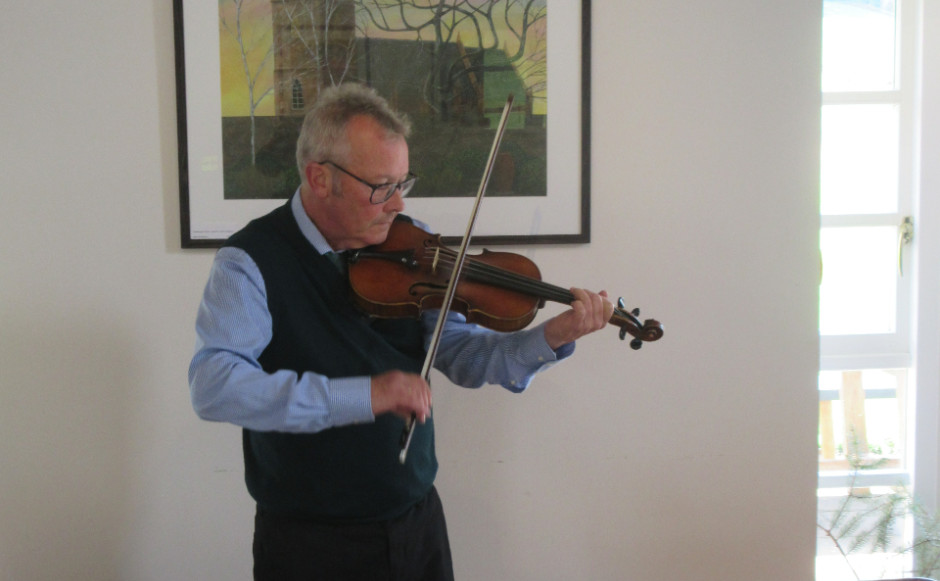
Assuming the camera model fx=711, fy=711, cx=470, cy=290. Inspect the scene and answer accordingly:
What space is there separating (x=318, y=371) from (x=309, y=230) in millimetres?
275

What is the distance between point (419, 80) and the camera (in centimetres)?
184

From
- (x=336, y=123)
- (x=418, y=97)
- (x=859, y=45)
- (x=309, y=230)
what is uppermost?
(x=859, y=45)

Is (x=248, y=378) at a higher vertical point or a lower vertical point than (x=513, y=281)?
lower

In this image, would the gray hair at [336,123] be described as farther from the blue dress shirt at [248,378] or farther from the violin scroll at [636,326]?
the violin scroll at [636,326]

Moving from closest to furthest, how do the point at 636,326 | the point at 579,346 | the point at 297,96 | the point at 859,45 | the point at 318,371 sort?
the point at 318,371 < the point at 636,326 < the point at 297,96 < the point at 579,346 < the point at 859,45

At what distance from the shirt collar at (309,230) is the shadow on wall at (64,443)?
0.77 meters

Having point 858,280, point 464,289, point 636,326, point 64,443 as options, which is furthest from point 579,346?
point 64,443

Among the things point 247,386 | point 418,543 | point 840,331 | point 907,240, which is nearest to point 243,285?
point 247,386

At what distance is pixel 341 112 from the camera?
4.46 feet

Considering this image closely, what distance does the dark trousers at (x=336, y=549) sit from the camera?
139 cm

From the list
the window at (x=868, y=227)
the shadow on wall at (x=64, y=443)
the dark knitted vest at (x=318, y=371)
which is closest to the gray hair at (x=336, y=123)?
the dark knitted vest at (x=318, y=371)

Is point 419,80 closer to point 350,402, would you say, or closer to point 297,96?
point 297,96

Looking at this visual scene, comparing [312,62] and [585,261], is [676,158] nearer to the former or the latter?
[585,261]

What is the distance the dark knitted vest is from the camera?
1.32m
